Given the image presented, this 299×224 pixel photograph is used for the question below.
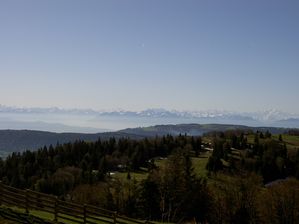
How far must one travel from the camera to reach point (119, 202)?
93875 mm

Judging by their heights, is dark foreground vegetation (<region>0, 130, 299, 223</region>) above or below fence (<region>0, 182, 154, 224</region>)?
below

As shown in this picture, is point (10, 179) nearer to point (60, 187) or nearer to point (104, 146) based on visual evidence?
point (60, 187)

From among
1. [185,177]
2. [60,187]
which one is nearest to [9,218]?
[185,177]

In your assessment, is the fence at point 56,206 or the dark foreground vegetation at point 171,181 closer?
the fence at point 56,206

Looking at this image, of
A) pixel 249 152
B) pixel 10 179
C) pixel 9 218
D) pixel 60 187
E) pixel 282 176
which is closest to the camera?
pixel 9 218

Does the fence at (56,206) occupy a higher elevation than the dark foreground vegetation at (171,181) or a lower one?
higher

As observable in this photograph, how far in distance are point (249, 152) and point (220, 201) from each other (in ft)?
357

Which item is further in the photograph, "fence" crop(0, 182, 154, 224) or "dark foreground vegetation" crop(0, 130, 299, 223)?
"dark foreground vegetation" crop(0, 130, 299, 223)

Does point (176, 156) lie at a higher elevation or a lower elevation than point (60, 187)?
higher

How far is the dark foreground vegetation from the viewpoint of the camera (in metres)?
77.1

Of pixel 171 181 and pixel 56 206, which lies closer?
pixel 56 206

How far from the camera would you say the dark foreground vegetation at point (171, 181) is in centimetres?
7712

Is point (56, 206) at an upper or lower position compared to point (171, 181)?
upper

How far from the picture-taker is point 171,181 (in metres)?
72.0
